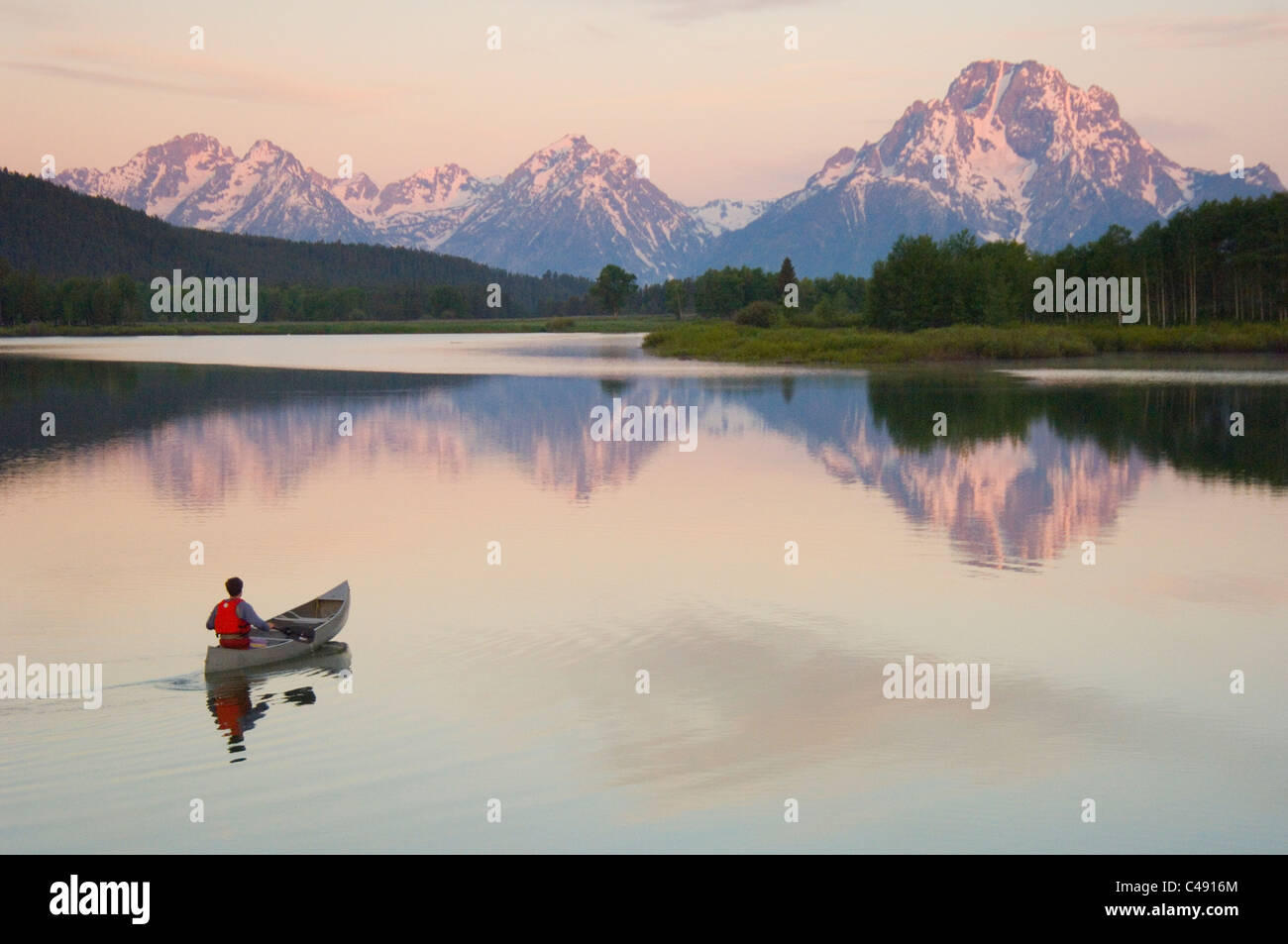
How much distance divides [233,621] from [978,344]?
10000 centimetres

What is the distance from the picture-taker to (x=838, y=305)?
176m

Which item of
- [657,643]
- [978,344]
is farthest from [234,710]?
[978,344]

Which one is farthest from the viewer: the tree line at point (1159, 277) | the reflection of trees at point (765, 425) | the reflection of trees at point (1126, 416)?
the tree line at point (1159, 277)

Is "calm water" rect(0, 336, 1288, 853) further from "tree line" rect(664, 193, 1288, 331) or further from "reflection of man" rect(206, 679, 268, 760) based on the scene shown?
"tree line" rect(664, 193, 1288, 331)

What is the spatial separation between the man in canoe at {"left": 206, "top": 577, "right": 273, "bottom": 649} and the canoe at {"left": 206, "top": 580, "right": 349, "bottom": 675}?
0.15m

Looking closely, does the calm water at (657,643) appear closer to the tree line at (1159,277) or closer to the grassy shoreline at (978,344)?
the grassy shoreline at (978,344)

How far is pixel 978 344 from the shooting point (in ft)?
365

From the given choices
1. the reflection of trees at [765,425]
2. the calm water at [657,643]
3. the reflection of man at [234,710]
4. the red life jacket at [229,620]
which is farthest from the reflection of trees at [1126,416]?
the reflection of man at [234,710]

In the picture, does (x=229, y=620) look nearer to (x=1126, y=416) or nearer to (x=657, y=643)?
(x=657, y=643)

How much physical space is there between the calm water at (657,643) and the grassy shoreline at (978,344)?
6396 cm

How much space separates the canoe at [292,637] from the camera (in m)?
18.2

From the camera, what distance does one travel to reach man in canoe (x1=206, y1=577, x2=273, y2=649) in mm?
18281

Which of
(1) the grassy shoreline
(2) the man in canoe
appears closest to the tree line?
(1) the grassy shoreline

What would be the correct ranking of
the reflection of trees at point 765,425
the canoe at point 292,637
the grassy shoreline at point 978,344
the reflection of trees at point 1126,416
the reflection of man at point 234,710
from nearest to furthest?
the reflection of man at point 234,710, the canoe at point 292,637, the reflection of trees at point 765,425, the reflection of trees at point 1126,416, the grassy shoreline at point 978,344
